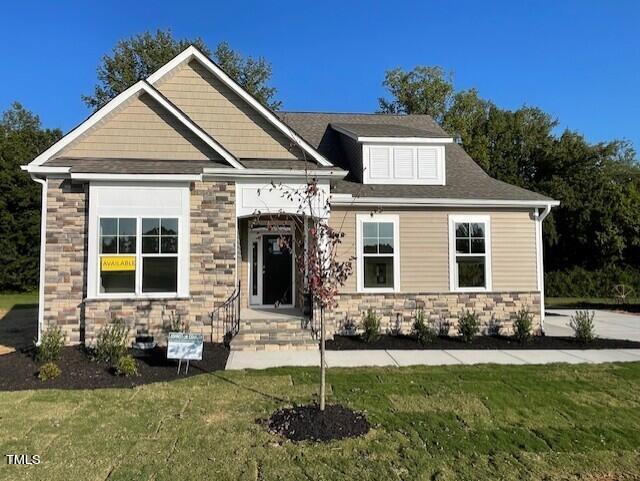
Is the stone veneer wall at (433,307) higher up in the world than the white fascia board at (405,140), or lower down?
lower down

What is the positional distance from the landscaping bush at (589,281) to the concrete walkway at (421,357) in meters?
17.1

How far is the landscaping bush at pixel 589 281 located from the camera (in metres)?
25.4

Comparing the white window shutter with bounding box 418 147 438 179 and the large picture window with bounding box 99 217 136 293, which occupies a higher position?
the white window shutter with bounding box 418 147 438 179

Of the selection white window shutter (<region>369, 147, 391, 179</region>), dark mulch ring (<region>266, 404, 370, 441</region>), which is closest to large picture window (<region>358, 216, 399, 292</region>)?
white window shutter (<region>369, 147, 391, 179</region>)

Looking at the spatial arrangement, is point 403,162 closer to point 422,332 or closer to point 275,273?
point 275,273

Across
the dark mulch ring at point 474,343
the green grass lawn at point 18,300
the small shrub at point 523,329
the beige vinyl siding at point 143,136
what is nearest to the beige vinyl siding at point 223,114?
the beige vinyl siding at point 143,136

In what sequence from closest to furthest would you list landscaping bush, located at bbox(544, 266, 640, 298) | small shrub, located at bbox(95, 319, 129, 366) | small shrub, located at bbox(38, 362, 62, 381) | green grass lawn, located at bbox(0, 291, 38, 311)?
small shrub, located at bbox(38, 362, 62, 381) < small shrub, located at bbox(95, 319, 129, 366) < green grass lawn, located at bbox(0, 291, 38, 311) < landscaping bush, located at bbox(544, 266, 640, 298)

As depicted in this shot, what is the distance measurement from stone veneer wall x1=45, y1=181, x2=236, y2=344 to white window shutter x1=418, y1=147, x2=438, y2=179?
18.7 feet

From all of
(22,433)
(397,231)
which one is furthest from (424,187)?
(22,433)

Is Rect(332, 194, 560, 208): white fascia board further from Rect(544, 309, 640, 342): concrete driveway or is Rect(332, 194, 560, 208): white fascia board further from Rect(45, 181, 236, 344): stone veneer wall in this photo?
Rect(544, 309, 640, 342): concrete driveway

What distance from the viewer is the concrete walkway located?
859 centimetres

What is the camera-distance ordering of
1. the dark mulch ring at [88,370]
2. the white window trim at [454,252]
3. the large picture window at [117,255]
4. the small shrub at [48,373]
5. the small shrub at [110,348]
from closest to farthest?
the dark mulch ring at [88,370] < the small shrub at [48,373] < the small shrub at [110,348] < the large picture window at [117,255] < the white window trim at [454,252]

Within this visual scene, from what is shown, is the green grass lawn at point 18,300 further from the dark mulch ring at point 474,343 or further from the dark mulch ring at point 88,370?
the dark mulch ring at point 474,343

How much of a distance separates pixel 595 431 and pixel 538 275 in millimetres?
6940
